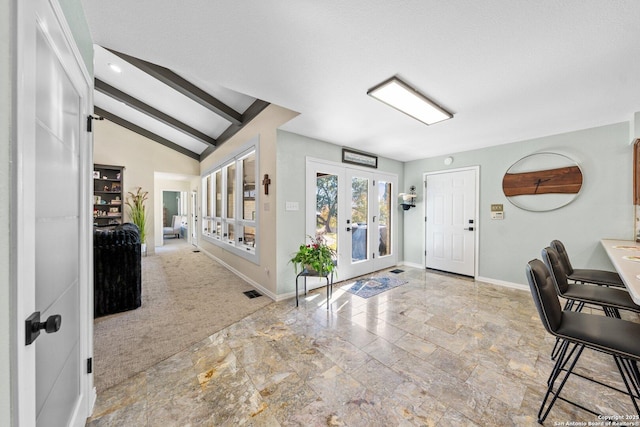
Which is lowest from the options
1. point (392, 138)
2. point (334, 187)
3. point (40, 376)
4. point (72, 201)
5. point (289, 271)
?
point (289, 271)

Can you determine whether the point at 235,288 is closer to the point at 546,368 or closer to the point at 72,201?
the point at 72,201

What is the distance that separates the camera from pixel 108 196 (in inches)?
232

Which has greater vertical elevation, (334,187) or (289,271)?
(334,187)

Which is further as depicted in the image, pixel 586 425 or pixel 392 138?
A: pixel 392 138

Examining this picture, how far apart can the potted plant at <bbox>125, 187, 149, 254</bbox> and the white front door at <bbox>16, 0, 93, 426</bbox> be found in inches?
216

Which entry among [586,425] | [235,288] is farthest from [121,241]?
[586,425]

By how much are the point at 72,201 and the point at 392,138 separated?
351 cm

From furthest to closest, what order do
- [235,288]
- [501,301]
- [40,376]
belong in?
1. [235,288]
2. [501,301]
3. [40,376]

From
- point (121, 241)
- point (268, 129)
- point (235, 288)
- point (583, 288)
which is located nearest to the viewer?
point (583, 288)

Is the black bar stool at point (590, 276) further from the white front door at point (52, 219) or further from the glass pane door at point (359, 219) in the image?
the white front door at point (52, 219)

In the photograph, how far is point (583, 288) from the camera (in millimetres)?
2129

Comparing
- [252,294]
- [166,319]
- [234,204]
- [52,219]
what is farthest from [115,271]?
[52,219]

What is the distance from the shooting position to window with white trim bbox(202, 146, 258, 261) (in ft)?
13.2

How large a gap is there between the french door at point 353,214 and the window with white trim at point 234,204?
0.95 meters
